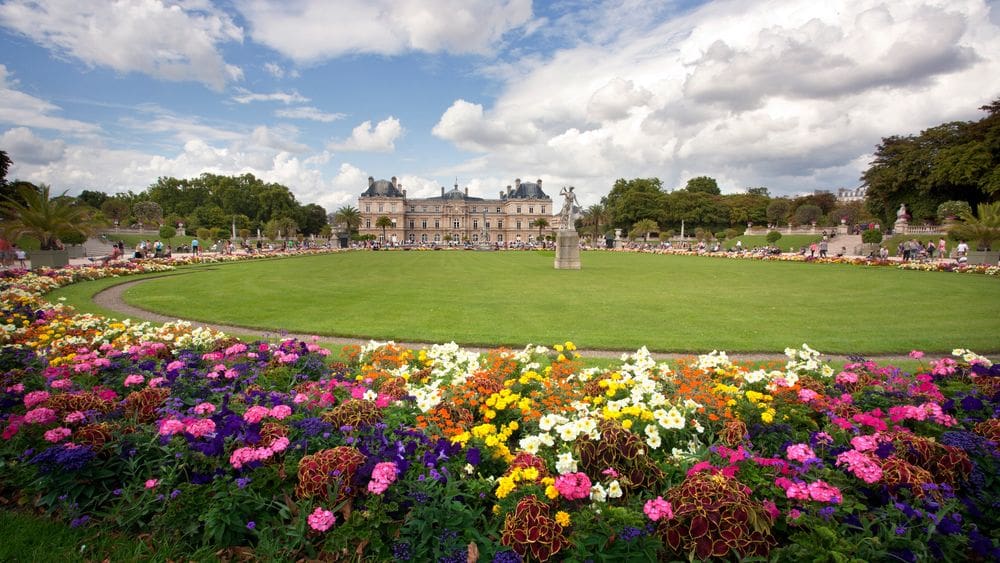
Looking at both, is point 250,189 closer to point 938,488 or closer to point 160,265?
point 160,265

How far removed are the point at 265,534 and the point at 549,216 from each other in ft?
417

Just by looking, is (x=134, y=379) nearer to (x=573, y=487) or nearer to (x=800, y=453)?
(x=573, y=487)

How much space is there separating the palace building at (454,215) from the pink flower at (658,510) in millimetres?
121448

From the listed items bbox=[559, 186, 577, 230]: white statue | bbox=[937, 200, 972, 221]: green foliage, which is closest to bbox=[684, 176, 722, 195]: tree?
bbox=[937, 200, 972, 221]: green foliage

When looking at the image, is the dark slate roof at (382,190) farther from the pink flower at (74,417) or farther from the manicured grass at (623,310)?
the pink flower at (74,417)

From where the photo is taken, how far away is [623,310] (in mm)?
12891

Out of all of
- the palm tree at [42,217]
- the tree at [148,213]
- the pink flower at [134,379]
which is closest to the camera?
the pink flower at [134,379]

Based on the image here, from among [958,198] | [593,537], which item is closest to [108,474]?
[593,537]

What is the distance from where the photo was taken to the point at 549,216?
127750 millimetres

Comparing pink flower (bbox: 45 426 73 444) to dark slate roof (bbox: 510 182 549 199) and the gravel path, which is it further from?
dark slate roof (bbox: 510 182 549 199)

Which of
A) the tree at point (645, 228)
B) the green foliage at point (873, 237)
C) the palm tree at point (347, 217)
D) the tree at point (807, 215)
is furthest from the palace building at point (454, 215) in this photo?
the green foliage at point (873, 237)

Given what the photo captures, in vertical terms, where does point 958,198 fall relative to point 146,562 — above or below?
above

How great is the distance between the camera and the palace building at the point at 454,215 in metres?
124

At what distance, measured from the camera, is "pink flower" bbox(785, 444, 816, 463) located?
3.20 m
